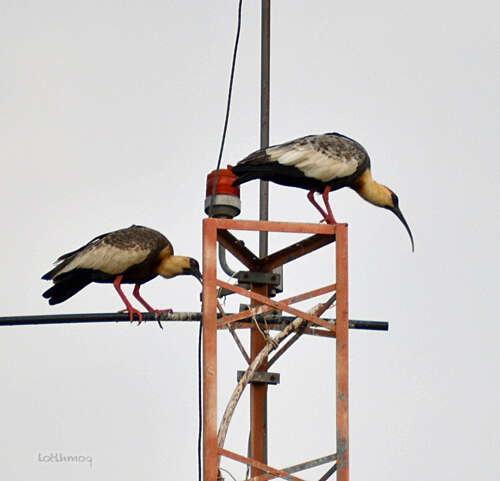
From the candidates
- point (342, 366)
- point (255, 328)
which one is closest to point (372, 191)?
point (255, 328)

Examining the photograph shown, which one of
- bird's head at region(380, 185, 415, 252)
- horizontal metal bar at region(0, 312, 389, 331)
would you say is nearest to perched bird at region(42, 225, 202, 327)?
horizontal metal bar at region(0, 312, 389, 331)

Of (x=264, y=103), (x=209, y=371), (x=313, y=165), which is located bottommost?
(x=209, y=371)

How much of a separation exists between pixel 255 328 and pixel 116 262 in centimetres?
302

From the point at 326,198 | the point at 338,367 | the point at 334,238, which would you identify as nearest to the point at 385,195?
the point at 326,198

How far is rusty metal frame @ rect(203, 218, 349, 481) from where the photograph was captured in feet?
26.8

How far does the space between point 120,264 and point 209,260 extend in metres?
3.88

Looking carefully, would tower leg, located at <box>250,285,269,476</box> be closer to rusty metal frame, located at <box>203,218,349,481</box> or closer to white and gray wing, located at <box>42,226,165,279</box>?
rusty metal frame, located at <box>203,218,349,481</box>

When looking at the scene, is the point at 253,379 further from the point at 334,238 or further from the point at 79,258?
the point at 79,258

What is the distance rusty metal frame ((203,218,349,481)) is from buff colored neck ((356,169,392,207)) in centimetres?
149

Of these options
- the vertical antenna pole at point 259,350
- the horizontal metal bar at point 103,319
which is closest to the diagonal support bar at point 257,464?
the vertical antenna pole at point 259,350

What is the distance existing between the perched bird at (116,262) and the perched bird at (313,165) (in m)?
2.35

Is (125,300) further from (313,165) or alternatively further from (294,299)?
(294,299)

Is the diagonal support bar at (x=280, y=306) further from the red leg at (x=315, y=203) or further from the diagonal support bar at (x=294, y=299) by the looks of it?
the red leg at (x=315, y=203)

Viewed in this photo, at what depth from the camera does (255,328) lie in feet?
30.9
